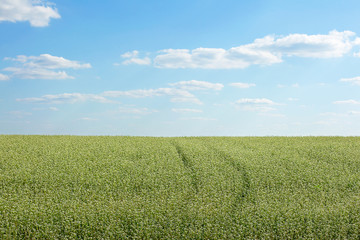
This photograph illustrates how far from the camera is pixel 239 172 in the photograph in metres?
14.6

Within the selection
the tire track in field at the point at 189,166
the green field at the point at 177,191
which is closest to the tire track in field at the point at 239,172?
the green field at the point at 177,191

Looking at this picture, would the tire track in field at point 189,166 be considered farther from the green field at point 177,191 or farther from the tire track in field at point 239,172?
the tire track in field at point 239,172

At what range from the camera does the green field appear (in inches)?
396

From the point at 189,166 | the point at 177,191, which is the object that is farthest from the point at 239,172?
the point at 177,191

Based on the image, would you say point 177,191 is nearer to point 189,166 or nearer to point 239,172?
point 189,166

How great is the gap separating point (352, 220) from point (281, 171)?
4.54m

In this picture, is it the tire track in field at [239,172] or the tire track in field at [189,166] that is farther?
the tire track in field at [189,166]

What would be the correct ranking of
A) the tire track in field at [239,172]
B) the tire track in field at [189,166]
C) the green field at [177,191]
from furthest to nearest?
the tire track in field at [189,166], the tire track in field at [239,172], the green field at [177,191]

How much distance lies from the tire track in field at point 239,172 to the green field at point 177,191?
0.16 ft

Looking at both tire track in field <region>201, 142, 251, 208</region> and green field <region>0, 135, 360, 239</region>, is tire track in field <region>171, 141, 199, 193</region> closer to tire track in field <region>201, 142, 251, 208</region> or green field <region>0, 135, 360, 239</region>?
green field <region>0, 135, 360, 239</region>

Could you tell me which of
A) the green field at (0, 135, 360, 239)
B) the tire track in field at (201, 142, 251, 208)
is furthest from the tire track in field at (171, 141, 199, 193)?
the tire track in field at (201, 142, 251, 208)

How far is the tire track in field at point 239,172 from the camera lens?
40.0 ft

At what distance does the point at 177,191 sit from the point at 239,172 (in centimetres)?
359

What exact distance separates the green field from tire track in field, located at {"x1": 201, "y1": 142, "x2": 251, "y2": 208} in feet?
0.16
